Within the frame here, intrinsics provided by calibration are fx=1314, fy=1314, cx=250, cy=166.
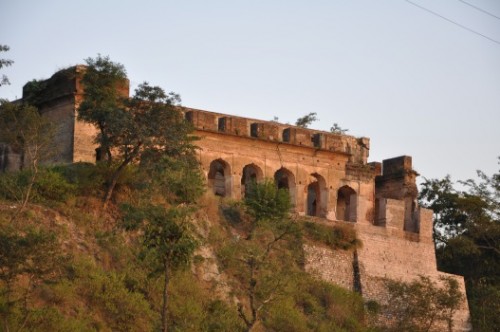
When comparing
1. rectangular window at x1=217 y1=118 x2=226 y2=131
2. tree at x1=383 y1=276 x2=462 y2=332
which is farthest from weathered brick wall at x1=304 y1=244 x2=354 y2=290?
rectangular window at x1=217 y1=118 x2=226 y2=131

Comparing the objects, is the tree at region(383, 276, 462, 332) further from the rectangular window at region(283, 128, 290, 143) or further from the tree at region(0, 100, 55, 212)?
A: the tree at region(0, 100, 55, 212)

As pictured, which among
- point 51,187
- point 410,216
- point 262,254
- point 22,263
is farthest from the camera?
point 410,216

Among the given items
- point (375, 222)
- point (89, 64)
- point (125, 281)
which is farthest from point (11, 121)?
point (375, 222)

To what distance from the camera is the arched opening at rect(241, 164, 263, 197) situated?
31.1 metres

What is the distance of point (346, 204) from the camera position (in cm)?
3375

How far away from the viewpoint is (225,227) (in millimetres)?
29453

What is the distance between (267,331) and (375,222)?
23.7ft

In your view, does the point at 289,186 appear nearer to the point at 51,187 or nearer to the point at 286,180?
the point at 286,180

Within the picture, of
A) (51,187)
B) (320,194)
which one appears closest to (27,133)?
(51,187)

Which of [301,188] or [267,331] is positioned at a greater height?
[301,188]

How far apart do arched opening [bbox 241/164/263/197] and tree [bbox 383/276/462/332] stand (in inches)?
159

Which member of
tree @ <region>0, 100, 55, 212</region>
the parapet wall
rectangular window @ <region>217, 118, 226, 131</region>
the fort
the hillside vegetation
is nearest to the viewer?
the hillside vegetation

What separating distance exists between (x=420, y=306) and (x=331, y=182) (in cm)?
470

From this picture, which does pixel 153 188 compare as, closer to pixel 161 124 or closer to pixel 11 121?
pixel 161 124
